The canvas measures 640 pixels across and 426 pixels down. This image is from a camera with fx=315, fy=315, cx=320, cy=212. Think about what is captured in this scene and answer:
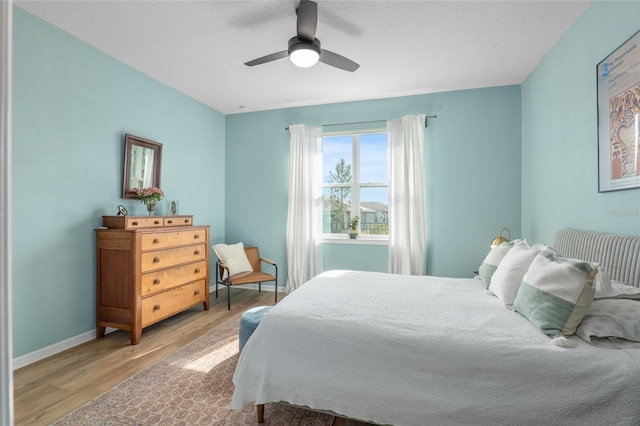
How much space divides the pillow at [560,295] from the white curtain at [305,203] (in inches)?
125

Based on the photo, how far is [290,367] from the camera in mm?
1720

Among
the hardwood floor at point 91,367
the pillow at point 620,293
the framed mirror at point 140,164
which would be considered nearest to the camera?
the pillow at point 620,293

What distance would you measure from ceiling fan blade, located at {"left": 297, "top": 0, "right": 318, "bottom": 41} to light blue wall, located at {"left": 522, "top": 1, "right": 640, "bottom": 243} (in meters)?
2.00

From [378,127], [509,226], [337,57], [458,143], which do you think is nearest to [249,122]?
[378,127]

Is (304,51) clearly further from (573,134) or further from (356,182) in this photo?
(356,182)

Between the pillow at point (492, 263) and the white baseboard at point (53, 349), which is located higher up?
the pillow at point (492, 263)

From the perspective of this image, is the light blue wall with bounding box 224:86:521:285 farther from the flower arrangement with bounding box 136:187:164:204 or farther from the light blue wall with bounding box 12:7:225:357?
the light blue wall with bounding box 12:7:225:357

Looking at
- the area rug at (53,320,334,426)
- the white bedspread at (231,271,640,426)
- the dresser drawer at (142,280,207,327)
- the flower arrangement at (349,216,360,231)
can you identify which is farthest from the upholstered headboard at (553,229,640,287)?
the dresser drawer at (142,280,207,327)

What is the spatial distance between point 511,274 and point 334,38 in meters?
2.46

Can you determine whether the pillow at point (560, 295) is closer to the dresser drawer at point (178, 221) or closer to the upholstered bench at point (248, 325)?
the upholstered bench at point (248, 325)

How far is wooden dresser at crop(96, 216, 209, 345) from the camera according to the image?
2930mm

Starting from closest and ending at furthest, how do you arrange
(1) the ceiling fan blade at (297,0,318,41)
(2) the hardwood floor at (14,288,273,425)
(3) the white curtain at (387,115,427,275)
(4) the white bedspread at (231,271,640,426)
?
(4) the white bedspread at (231,271,640,426), (2) the hardwood floor at (14,288,273,425), (1) the ceiling fan blade at (297,0,318,41), (3) the white curtain at (387,115,427,275)

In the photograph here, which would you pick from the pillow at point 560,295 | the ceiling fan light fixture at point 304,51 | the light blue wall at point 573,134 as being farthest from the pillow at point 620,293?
the ceiling fan light fixture at point 304,51

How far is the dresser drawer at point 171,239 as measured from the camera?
3039 mm
